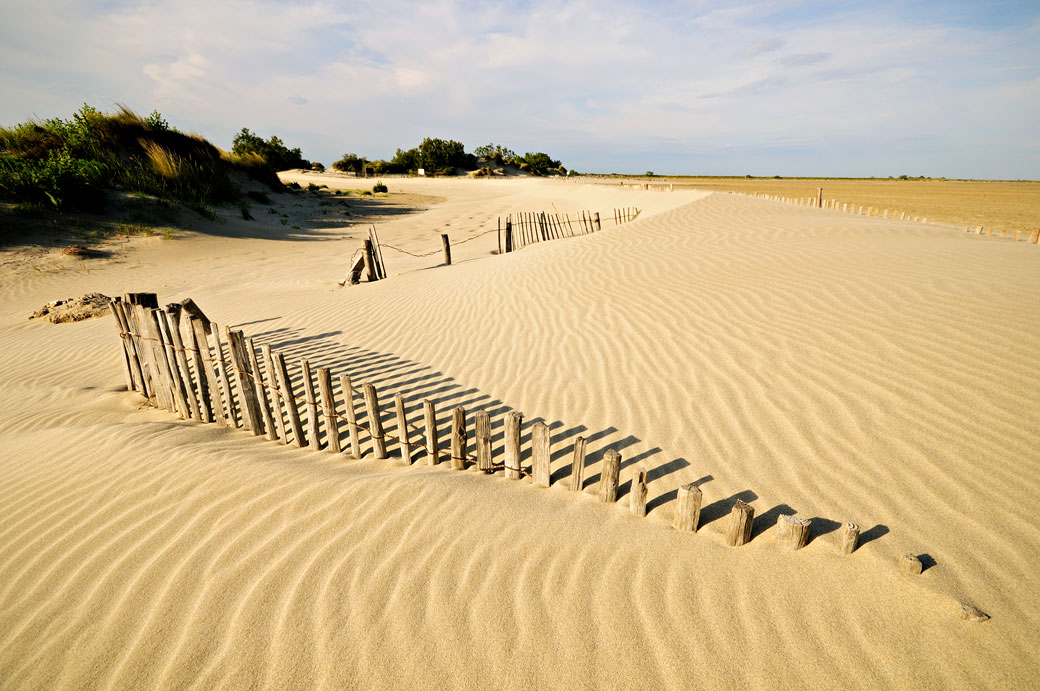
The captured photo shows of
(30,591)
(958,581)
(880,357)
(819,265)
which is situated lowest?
(30,591)

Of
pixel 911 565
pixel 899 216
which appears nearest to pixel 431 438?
pixel 911 565

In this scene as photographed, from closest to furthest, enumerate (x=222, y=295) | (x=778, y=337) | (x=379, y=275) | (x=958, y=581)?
(x=958, y=581) → (x=778, y=337) → (x=222, y=295) → (x=379, y=275)

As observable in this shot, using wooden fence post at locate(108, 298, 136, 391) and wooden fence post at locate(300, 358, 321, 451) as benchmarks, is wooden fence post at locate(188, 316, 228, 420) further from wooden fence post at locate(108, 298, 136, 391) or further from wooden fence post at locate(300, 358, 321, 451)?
wooden fence post at locate(108, 298, 136, 391)

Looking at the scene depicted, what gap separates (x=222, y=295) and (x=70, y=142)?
574 inches

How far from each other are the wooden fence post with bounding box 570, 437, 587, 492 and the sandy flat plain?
6 cm

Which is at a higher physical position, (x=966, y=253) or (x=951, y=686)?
(x=966, y=253)

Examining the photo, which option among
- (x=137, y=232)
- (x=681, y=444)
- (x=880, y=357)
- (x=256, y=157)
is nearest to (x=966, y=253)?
(x=880, y=357)

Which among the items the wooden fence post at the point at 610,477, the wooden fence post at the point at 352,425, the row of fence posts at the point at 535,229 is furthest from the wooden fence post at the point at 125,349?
the row of fence posts at the point at 535,229

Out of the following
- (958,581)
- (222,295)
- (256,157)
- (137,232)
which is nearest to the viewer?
(958,581)

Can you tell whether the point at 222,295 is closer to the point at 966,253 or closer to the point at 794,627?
the point at 794,627

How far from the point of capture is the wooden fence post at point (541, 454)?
313 centimetres

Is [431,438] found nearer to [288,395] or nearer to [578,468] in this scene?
[578,468]

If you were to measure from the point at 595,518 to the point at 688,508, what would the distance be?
0.59m

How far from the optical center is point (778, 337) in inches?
206
